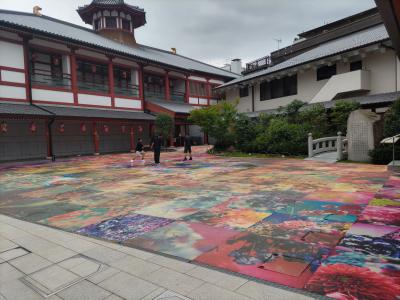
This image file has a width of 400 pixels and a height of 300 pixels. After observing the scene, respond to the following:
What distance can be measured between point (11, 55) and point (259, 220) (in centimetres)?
1931

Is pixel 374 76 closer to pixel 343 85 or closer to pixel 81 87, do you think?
pixel 343 85

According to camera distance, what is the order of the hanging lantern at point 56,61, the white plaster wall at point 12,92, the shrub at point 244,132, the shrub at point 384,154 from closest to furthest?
1. the shrub at point 384,154
2. the white plaster wall at point 12,92
3. the shrub at point 244,132
4. the hanging lantern at point 56,61

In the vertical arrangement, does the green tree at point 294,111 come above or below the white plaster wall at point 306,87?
below

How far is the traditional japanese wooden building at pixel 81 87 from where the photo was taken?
59.5ft

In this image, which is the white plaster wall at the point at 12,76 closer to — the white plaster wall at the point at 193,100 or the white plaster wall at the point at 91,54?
the white plaster wall at the point at 91,54

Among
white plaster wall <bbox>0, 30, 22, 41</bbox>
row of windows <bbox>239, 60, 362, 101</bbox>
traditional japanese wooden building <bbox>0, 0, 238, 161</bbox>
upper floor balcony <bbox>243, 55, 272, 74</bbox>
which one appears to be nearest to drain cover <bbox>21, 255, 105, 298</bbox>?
traditional japanese wooden building <bbox>0, 0, 238, 161</bbox>

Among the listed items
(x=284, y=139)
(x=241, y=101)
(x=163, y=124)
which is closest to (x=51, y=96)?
(x=163, y=124)

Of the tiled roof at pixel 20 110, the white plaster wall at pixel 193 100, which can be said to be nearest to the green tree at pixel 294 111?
the white plaster wall at pixel 193 100

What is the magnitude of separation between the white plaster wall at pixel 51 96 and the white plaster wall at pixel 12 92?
70cm

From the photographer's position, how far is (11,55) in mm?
17938

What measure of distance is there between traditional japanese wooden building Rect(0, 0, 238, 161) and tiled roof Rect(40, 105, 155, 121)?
7 centimetres

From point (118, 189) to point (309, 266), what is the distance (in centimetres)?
663

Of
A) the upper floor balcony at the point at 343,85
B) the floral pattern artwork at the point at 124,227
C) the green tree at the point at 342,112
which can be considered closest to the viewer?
the floral pattern artwork at the point at 124,227

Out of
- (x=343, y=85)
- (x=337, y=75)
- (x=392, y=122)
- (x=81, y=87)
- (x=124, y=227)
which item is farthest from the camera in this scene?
(x=81, y=87)
